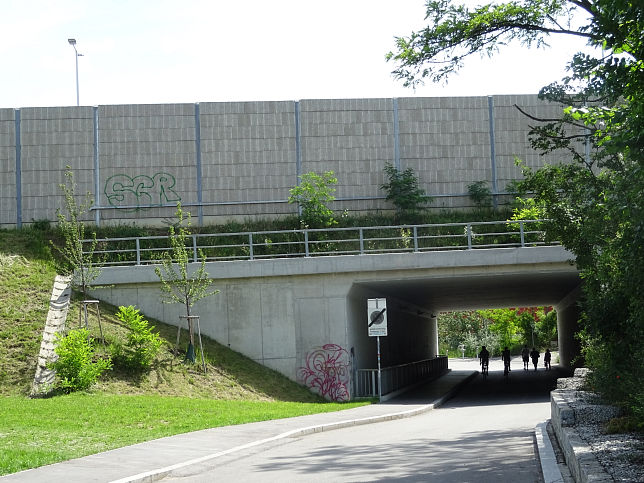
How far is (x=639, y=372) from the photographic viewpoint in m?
12.1

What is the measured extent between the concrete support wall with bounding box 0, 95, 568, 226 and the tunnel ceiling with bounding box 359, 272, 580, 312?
4.91 m

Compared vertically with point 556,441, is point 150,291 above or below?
above

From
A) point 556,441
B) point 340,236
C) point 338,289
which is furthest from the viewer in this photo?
point 340,236

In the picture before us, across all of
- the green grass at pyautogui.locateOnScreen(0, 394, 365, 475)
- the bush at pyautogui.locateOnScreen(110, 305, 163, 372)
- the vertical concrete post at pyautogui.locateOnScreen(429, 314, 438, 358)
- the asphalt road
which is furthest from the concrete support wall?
the vertical concrete post at pyautogui.locateOnScreen(429, 314, 438, 358)

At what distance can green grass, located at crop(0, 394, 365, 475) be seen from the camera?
13.3 meters

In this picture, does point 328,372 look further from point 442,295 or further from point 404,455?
point 404,455

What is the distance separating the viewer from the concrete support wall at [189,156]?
3709 centimetres

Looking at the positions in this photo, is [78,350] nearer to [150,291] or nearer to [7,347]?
[7,347]

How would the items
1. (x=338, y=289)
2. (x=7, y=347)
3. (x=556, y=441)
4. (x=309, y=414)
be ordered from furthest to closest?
(x=338, y=289)
(x=7, y=347)
(x=309, y=414)
(x=556, y=441)

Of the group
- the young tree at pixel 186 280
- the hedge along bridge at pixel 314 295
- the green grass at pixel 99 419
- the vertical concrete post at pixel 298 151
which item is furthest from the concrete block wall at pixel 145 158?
the green grass at pixel 99 419

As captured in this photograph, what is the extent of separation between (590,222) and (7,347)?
17.1 metres

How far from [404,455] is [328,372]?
14851 mm

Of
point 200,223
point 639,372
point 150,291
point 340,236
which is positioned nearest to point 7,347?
point 150,291

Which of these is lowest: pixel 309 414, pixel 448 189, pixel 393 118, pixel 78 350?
pixel 309 414
